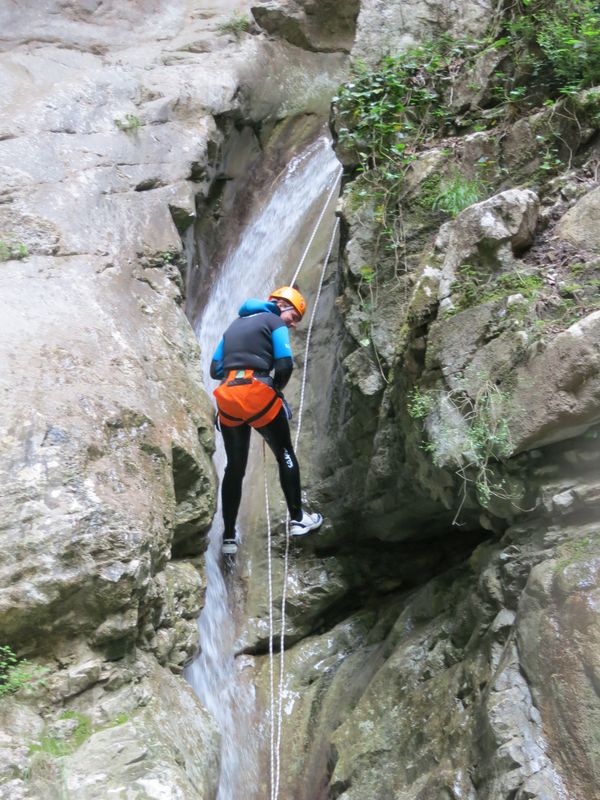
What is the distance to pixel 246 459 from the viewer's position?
621cm

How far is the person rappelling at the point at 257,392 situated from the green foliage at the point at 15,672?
254 cm

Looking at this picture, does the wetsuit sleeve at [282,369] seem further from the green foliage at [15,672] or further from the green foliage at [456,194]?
the green foliage at [15,672]

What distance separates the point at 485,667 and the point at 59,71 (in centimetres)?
760

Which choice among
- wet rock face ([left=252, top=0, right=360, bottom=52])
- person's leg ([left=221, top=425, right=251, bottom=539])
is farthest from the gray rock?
wet rock face ([left=252, top=0, right=360, bottom=52])

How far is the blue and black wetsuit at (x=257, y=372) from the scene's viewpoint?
19.3 feet

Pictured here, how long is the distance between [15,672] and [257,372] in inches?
112

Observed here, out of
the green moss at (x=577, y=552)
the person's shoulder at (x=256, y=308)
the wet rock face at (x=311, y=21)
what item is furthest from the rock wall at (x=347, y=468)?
the wet rock face at (x=311, y=21)

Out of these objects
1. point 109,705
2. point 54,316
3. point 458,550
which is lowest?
point 458,550

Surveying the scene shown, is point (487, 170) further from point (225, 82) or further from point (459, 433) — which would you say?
point (225, 82)

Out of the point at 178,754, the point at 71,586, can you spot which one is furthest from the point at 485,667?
the point at 71,586

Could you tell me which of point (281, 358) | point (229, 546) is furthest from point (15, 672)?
point (281, 358)

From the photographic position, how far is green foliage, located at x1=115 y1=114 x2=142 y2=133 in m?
7.80

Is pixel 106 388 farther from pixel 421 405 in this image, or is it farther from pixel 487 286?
pixel 487 286

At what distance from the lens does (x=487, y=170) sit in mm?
5812
